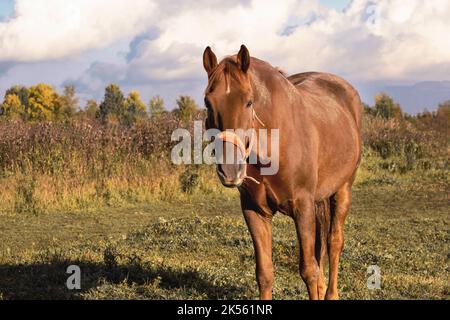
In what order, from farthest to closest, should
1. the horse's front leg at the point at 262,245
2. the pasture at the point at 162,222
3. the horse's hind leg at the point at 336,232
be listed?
1. the pasture at the point at 162,222
2. the horse's hind leg at the point at 336,232
3. the horse's front leg at the point at 262,245

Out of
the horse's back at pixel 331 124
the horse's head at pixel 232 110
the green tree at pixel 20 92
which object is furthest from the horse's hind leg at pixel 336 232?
the green tree at pixel 20 92

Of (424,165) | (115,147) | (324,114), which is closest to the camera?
(324,114)

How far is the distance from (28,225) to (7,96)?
43655 millimetres

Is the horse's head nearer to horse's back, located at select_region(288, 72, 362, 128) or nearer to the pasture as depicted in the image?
horse's back, located at select_region(288, 72, 362, 128)

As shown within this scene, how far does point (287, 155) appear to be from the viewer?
13.5 feet

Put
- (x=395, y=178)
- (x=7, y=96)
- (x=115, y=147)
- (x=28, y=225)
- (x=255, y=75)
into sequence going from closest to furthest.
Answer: (x=255, y=75)
(x=28, y=225)
(x=115, y=147)
(x=395, y=178)
(x=7, y=96)

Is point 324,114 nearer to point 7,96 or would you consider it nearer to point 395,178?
point 395,178

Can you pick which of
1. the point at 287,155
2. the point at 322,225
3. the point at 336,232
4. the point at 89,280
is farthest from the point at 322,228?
the point at 89,280

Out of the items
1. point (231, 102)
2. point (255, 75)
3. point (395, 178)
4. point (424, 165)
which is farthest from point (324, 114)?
point (424, 165)

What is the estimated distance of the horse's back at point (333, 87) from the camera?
564cm

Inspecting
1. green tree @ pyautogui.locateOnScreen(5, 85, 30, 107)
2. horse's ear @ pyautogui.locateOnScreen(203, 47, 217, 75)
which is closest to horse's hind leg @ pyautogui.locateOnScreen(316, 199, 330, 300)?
horse's ear @ pyautogui.locateOnScreen(203, 47, 217, 75)

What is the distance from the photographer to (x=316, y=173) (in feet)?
14.4

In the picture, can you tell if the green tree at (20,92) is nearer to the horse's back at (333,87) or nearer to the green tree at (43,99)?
the green tree at (43,99)

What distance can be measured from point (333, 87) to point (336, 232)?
1.48 metres
